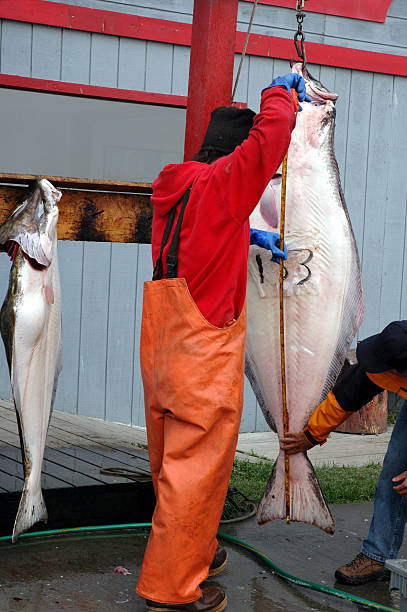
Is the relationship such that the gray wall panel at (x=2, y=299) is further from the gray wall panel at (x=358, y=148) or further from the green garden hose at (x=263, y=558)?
the gray wall panel at (x=358, y=148)

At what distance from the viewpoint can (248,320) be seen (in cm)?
389

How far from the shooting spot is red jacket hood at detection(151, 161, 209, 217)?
326 cm

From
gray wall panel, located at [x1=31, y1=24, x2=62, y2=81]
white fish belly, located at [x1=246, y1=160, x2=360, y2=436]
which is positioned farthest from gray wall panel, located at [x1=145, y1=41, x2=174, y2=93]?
white fish belly, located at [x1=246, y1=160, x2=360, y2=436]

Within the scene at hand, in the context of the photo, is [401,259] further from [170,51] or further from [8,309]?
[8,309]

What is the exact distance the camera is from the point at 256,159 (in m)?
Answer: 3.00

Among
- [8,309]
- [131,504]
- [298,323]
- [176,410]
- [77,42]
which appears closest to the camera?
[176,410]

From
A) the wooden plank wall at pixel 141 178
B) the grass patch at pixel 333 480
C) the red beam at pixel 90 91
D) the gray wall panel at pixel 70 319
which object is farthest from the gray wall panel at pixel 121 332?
the grass patch at pixel 333 480

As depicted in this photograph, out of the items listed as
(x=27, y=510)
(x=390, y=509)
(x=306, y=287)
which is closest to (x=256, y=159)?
(x=306, y=287)

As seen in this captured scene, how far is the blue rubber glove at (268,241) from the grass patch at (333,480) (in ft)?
6.34

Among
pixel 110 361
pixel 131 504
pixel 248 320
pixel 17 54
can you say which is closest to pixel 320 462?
pixel 110 361

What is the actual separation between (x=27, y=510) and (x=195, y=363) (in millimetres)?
907

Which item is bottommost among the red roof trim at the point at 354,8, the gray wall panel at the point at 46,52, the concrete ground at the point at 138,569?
the concrete ground at the point at 138,569

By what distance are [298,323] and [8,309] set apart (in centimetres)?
126

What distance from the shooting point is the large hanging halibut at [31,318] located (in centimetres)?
341
